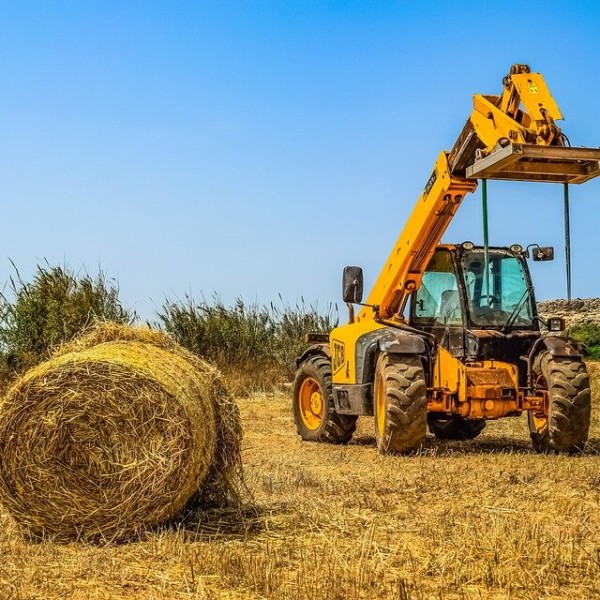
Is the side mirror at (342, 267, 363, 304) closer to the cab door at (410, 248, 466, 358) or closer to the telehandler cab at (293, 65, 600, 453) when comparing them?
the telehandler cab at (293, 65, 600, 453)

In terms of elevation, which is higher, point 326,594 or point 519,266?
point 519,266

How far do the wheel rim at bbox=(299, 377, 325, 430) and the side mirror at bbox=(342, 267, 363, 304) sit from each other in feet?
6.45

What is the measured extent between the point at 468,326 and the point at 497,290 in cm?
70

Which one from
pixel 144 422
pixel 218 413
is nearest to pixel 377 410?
pixel 218 413

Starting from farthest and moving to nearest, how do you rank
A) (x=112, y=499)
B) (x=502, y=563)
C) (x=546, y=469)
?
(x=546, y=469) → (x=112, y=499) → (x=502, y=563)

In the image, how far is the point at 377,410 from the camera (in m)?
10.9

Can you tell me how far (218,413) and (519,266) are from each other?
5.52 metres

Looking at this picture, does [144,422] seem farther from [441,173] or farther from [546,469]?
[441,173]

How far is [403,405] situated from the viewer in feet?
33.4

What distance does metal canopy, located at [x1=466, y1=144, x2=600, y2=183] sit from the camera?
970 centimetres

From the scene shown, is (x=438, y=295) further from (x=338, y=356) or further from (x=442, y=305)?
(x=338, y=356)

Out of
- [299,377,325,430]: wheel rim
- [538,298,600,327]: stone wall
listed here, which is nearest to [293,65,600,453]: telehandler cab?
[299,377,325,430]: wheel rim

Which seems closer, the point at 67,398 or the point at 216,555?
the point at 216,555

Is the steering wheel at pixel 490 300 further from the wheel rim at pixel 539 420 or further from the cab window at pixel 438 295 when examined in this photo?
the wheel rim at pixel 539 420
